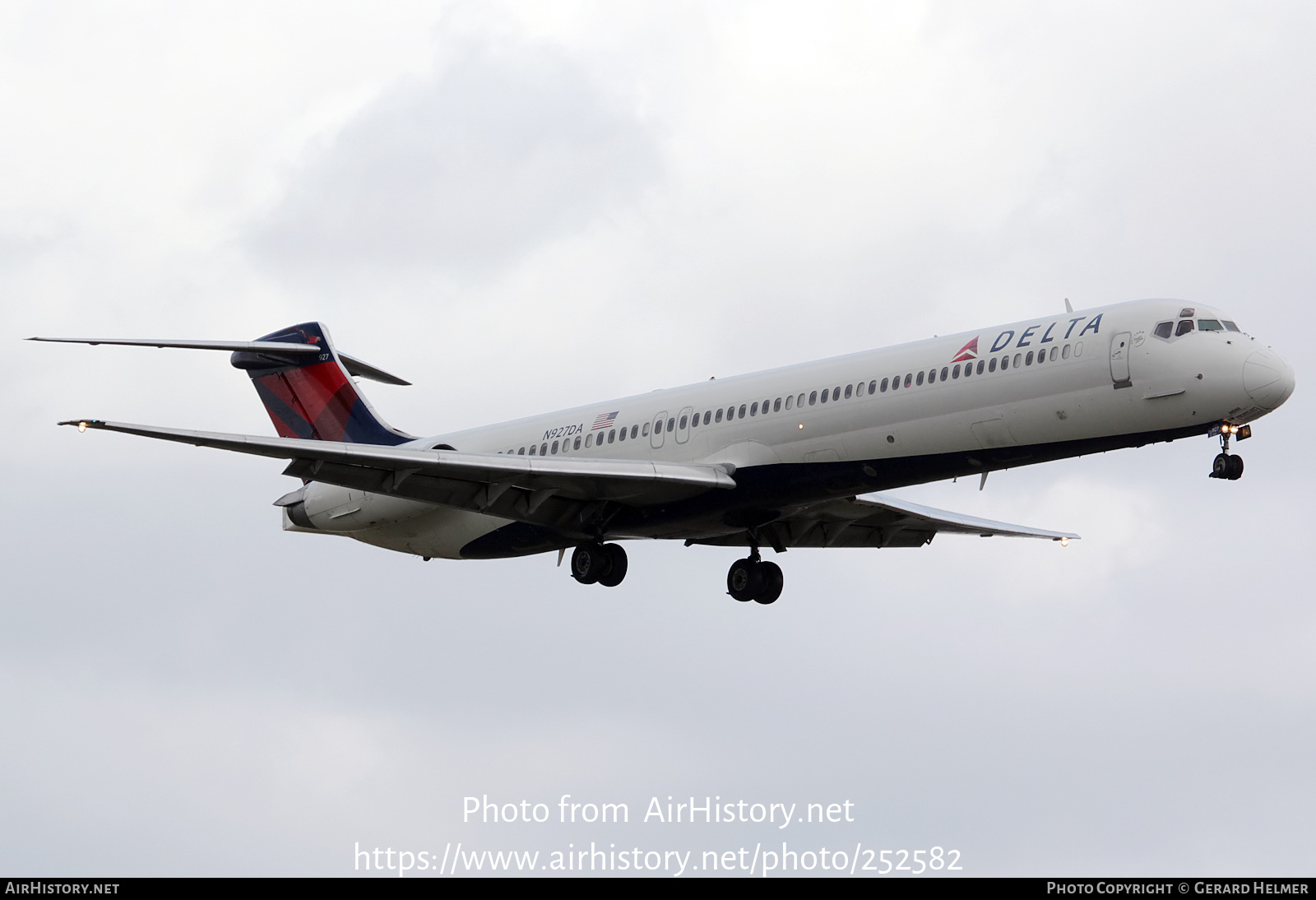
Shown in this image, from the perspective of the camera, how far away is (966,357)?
94.1 feet

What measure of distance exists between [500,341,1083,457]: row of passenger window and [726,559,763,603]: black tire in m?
3.96

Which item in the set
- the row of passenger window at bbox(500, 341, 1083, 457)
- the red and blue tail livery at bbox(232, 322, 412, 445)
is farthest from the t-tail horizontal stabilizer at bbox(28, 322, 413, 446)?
the row of passenger window at bbox(500, 341, 1083, 457)

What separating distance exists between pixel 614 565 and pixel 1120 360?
33.6ft

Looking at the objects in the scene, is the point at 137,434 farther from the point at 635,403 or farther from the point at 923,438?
the point at 923,438

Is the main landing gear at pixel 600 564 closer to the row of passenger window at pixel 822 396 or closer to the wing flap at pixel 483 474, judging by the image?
the wing flap at pixel 483 474

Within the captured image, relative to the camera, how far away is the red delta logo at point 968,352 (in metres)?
28.7

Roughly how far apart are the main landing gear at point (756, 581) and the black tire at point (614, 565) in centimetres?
310

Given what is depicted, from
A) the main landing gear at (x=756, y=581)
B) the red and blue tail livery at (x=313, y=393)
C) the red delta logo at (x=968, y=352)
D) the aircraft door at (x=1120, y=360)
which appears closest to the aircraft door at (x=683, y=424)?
the main landing gear at (x=756, y=581)

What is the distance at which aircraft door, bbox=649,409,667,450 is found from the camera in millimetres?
32625

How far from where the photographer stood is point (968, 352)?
94.3 ft

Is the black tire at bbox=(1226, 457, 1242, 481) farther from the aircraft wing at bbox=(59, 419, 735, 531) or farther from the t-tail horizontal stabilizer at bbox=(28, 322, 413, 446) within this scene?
the t-tail horizontal stabilizer at bbox=(28, 322, 413, 446)

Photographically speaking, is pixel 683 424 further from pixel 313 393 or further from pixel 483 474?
pixel 313 393

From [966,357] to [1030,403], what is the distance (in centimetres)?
142
